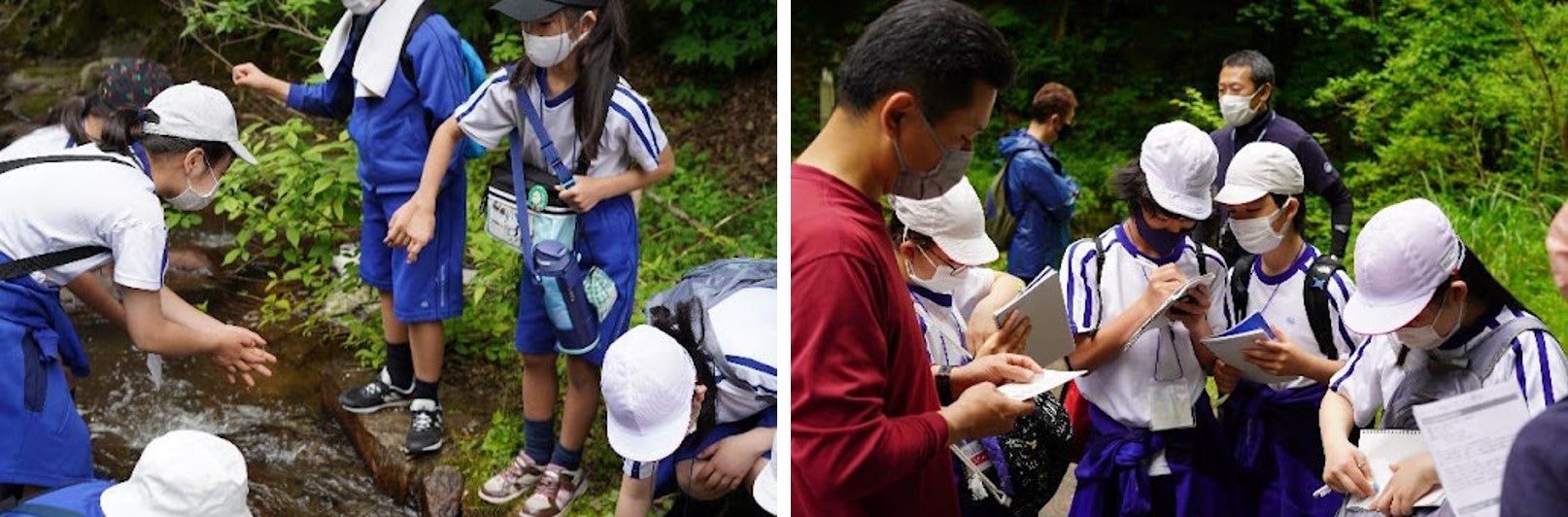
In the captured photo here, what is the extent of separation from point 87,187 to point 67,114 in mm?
223

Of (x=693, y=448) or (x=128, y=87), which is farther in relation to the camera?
(x=128, y=87)

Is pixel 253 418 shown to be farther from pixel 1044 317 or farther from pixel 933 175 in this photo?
pixel 933 175

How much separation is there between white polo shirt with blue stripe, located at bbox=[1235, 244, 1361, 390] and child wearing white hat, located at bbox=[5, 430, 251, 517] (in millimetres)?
1575

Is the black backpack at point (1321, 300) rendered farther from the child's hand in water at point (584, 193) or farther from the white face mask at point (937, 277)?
the child's hand in water at point (584, 193)

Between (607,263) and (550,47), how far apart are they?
1.23 ft

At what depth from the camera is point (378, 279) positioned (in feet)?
9.04

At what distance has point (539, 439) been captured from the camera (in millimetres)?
2600

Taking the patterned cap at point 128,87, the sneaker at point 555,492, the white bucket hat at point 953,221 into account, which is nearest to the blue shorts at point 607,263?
the sneaker at point 555,492

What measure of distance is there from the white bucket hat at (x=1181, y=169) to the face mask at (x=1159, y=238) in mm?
62

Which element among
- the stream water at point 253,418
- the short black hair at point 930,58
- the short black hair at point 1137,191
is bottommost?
the stream water at point 253,418

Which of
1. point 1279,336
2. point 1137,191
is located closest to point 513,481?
point 1137,191

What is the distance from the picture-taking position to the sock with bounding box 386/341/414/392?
2.82m

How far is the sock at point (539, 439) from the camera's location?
259cm

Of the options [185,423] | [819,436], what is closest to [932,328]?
[819,436]
